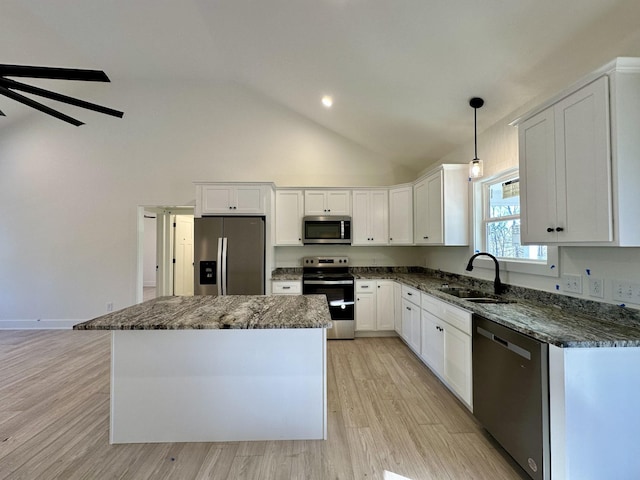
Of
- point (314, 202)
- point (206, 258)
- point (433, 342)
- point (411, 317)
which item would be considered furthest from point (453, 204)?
point (206, 258)

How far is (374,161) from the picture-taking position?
447cm

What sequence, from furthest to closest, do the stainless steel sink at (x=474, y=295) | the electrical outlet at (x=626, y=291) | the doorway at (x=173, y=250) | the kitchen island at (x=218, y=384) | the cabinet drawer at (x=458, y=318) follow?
the doorway at (x=173, y=250), the stainless steel sink at (x=474, y=295), the cabinet drawer at (x=458, y=318), the kitchen island at (x=218, y=384), the electrical outlet at (x=626, y=291)

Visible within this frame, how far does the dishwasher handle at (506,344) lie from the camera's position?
144 centimetres

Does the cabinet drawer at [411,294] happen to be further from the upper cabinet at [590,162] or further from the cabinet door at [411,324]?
the upper cabinet at [590,162]

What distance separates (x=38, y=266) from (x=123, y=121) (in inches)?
105

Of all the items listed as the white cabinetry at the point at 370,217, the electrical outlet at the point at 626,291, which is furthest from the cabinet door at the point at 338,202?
the electrical outlet at the point at 626,291

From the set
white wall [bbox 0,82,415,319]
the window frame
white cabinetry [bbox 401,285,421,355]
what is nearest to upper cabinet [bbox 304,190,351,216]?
white wall [bbox 0,82,415,319]

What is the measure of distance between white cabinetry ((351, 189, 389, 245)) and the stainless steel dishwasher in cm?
234

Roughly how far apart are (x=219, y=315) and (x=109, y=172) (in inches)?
159

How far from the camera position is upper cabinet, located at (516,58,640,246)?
1.33 m

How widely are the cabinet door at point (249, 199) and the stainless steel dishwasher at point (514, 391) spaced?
2841 mm

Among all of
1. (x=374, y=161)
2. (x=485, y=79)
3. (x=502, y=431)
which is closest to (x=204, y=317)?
(x=502, y=431)

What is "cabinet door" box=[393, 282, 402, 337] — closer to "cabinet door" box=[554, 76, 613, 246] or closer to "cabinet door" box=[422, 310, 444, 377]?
"cabinet door" box=[422, 310, 444, 377]

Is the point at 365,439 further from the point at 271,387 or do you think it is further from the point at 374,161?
the point at 374,161
